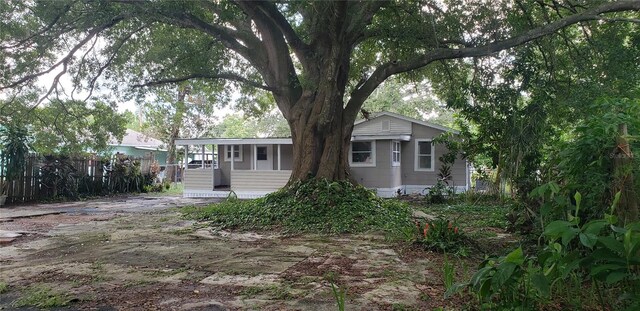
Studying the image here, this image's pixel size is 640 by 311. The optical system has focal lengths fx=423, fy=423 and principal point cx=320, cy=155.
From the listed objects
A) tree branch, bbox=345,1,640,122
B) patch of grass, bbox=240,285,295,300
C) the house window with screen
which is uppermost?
tree branch, bbox=345,1,640,122

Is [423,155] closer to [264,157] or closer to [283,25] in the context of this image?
[264,157]

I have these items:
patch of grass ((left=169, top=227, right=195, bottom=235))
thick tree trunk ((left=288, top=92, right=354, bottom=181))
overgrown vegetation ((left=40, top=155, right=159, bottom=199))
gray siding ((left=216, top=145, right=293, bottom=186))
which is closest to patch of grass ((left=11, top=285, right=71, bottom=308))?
patch of grass ((left=169, top=227, right=195, bottom=235))

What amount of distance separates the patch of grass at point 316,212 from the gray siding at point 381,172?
6.28m

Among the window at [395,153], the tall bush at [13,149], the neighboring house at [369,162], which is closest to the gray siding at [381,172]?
the neighboring house at [369,162]

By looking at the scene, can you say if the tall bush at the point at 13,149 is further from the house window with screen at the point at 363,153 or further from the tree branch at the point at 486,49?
the house window with screen at the point at 363,153

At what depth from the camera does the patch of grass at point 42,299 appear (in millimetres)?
3865

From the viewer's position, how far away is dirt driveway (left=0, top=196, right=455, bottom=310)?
3.92m

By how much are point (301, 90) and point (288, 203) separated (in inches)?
133

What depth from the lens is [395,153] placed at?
17.3 metres

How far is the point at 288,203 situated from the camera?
964 cm

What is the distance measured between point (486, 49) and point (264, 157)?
38.9ft

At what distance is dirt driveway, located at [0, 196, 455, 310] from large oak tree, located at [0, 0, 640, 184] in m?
4.00

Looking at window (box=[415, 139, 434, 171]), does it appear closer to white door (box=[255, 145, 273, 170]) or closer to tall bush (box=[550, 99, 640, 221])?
white door (box=[255, 145, 273, 170])

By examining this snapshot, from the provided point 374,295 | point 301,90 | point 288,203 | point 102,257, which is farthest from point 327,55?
point 374,295
